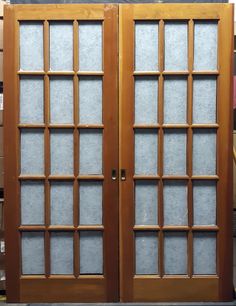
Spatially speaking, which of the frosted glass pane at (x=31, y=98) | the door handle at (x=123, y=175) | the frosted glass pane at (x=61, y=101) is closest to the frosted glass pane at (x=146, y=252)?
the door handle at (x=123, y=175)

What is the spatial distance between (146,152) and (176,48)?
76 centimetres

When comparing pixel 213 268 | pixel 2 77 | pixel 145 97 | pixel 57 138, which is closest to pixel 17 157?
pixel 57 138

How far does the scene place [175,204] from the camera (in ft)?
10.5

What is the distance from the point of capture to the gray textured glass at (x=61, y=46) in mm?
3139

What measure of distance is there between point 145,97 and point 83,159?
0.62 meters

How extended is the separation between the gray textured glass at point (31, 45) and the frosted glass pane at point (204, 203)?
1410 mm

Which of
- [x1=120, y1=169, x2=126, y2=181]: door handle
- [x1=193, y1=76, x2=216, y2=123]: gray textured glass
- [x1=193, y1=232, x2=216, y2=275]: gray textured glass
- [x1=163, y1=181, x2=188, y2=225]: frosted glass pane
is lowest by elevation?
[x1=193, y1=232, x2=216, y2=275]: gray textured glass

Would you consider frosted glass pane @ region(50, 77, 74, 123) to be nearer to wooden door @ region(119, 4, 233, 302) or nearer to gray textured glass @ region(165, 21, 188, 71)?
wooden door @ region(119, 4, 233, 302)

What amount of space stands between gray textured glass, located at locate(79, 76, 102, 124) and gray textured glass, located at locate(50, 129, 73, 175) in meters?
0.17

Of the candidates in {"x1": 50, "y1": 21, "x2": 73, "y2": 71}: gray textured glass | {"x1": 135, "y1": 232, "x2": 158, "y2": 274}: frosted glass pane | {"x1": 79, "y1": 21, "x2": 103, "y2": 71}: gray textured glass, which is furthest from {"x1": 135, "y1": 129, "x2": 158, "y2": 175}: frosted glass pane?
{"x1": 50, "y1": 21, "x2": 73, "y2": 71}: gray textured glass

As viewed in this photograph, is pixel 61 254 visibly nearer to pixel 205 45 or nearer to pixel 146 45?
pixel 146 45

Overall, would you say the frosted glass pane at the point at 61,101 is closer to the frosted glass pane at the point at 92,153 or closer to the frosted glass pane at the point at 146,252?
the frosted glass pane at the point at 92,153

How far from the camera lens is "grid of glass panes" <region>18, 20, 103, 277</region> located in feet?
10.3

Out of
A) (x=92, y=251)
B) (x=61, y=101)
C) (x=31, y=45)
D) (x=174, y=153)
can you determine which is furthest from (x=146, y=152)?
(x=31, y=45)
